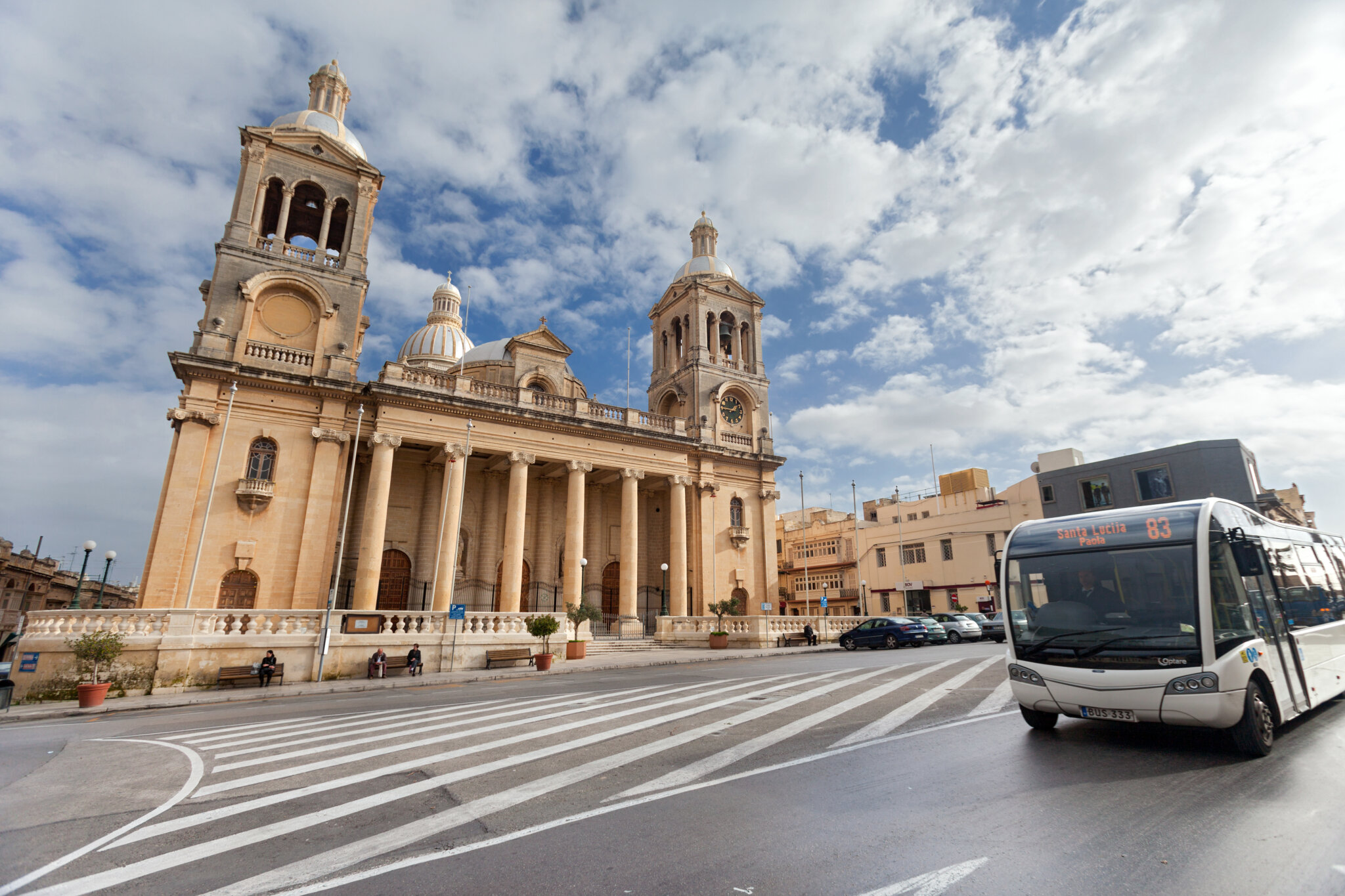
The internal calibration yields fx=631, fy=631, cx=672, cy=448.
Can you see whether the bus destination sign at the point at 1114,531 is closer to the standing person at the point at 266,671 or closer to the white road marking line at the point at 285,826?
the white road marking line at the point at 285,826

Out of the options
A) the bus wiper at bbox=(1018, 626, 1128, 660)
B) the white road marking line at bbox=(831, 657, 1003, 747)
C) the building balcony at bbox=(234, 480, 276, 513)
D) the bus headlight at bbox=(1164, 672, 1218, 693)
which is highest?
the building balcony at bbox=(234, 480, 276, 513)

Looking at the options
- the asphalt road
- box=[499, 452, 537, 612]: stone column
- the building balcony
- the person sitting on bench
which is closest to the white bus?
the asphalt road

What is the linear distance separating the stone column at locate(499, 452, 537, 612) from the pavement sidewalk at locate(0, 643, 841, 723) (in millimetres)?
5359

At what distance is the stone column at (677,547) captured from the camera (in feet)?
105

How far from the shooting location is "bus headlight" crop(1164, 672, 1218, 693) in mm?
5969

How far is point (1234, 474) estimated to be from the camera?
35875mm

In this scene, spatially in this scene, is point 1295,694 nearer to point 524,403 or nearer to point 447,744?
point 447,744

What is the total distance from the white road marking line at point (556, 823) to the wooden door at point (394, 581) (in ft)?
85.6

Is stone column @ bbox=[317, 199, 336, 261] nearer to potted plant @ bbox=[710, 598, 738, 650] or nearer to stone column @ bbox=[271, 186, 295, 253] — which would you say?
stone column @ bbox=[271, 186, 295, 253]

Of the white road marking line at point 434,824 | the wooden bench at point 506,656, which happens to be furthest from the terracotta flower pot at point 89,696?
the white road marking line at point 434,824

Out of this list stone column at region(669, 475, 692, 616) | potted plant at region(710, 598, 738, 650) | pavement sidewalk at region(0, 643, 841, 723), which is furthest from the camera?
stone column at region(669, 475, 692, 616)

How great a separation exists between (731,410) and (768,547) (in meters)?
8.60

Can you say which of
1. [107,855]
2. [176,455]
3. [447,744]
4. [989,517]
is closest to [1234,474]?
[989,517]

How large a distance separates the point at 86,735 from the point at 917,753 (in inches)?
493
